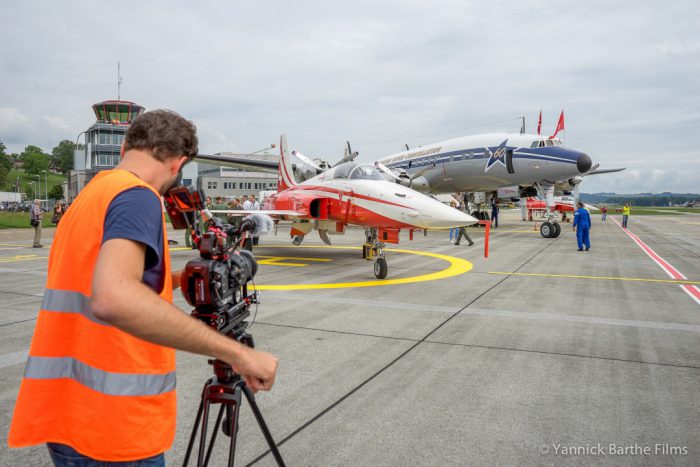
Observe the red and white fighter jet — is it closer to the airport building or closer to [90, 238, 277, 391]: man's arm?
[90, 238, 277, 391]: man's arm

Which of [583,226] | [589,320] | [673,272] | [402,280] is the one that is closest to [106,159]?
[583,226]

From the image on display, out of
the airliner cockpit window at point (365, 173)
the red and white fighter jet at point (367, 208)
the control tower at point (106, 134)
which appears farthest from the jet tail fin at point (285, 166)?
the control tower at point (106, 134)

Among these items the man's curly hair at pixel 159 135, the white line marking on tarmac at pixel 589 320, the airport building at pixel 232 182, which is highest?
the airport building at pixel 232 182

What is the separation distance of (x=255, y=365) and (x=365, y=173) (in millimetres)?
9860

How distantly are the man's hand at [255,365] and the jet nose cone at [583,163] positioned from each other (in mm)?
20459

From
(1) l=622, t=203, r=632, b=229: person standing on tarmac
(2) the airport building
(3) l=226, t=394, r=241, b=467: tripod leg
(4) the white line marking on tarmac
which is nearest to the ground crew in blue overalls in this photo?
(4) the white line marking on tarmac

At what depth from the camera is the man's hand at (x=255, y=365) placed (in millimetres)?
1562

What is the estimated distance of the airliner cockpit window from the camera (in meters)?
11.1

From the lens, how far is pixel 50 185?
158 metres

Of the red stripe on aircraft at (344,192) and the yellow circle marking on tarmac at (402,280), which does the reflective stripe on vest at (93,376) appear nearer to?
the yellow circle marking on tarmac at (402,280)

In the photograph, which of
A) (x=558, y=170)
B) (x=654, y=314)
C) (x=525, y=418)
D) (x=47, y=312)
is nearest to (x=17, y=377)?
(x=47, y=312)

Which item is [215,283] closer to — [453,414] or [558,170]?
[453,414]

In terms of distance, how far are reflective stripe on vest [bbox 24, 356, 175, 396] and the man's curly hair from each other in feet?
2.70

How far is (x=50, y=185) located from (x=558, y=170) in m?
181
